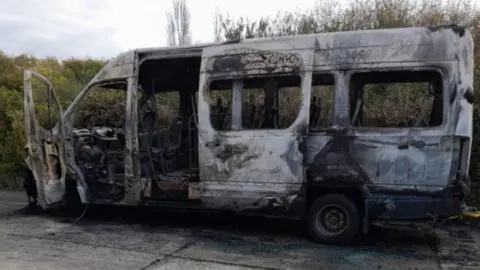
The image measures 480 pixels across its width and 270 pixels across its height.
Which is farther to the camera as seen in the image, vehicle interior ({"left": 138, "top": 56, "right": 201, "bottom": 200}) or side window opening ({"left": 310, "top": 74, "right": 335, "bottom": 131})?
vehicle interior ({"left": 138, "top": 56, "right": 201, "bottom": 200})

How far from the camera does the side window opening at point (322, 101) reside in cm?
625

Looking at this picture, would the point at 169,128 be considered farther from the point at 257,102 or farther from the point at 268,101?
the point at 268,101

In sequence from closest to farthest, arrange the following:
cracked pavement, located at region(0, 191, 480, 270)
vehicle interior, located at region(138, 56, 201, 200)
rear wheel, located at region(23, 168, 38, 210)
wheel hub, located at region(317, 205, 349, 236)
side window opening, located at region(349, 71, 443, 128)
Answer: cracked pavement, located at region(0, 191, 480, 270) < side window opening, located at region(349, 71, 443, 128) < wheel hub, located at region(317, 205, 349, 236) < vehicle interior, located at region(138, 56, 201, 200) < rear wheel, located at region(23, 168, 38, 210)

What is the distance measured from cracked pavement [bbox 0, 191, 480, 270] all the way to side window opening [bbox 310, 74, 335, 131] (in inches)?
62.2

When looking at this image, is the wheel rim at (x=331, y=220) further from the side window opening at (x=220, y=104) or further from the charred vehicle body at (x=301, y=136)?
the side window opening at (x=220, y=104)

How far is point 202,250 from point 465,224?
4196mm

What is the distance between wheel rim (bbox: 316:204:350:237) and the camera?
621 centimetres

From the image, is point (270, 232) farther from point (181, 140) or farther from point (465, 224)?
point (465, 224)

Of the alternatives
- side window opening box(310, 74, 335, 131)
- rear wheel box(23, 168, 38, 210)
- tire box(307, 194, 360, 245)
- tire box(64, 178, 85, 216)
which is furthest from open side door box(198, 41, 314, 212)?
rear wheel box(23, 168, 38, 210)

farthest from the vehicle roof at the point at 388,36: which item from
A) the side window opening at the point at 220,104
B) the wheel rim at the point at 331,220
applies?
the wheel rim at the point at 331,220

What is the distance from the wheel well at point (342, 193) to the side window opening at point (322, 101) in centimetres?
79

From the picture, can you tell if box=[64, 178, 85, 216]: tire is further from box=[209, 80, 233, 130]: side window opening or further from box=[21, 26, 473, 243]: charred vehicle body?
box=[209, 80, 233, 130]: side window opening

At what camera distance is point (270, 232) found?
22.8 ft

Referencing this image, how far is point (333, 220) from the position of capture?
628 cm
